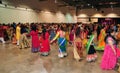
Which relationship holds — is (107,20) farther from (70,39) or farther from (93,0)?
(70,39)

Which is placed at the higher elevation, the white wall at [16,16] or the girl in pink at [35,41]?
the white wall at [16,16]

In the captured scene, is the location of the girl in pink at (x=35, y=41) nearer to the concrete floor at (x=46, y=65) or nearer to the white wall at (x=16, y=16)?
the concrete floor at (x=46, y=65)

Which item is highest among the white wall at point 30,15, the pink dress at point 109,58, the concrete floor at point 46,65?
Result: the white wall at point 30,15

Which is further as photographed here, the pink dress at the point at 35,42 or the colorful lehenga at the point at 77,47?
the pink dress at the point at 35,42

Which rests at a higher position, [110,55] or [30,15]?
[30,15]

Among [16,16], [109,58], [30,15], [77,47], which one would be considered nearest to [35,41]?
[77,47]

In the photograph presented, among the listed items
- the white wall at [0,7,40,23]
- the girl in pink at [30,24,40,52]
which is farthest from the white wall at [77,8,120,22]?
the girl in pink at [30,24,40,52]

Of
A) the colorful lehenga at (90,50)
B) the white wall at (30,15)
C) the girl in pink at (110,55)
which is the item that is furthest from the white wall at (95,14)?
the girl in pink at (110,55)

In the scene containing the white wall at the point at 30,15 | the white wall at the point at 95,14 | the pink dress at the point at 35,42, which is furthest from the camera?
the white wall at the point at 95,14

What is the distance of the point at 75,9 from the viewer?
31.1 m

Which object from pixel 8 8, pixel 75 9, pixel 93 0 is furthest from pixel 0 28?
pixel 75 9

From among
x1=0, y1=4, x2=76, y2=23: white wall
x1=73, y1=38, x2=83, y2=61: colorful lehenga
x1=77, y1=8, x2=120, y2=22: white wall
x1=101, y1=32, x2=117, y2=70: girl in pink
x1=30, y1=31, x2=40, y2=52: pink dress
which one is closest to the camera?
x1=101, y1=32, x2=117, y2=70: girl in pink

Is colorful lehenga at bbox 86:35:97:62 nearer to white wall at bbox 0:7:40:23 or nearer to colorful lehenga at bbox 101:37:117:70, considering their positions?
colorful lehenga at bbox 101:37:117:70

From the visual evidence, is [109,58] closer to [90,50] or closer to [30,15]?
[90,50]
